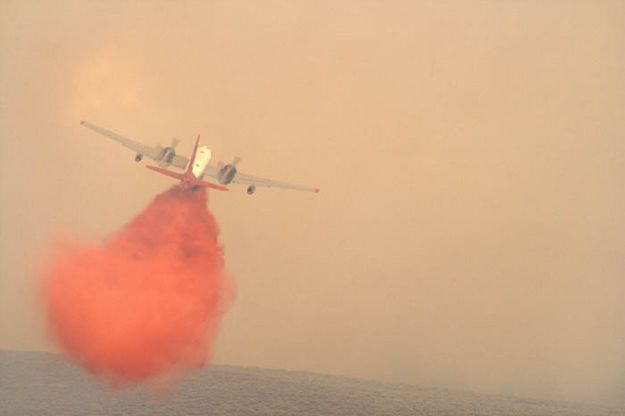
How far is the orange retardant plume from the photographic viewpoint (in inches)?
813

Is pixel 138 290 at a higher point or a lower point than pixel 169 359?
higher

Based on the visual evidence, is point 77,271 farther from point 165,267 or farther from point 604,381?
point 604,381

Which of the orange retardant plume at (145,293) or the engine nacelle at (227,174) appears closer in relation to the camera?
the orange retardant plume at (145,293)

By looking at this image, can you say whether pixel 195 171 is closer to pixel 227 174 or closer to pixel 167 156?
pixel 167 156

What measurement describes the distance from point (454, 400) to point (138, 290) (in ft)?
61.0

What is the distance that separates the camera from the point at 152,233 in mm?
22250

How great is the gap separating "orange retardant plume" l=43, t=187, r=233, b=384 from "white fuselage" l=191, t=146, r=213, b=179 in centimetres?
80

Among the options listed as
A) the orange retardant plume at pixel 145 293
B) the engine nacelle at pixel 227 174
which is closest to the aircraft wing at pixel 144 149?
the orange retardant plume at pixel 145 293

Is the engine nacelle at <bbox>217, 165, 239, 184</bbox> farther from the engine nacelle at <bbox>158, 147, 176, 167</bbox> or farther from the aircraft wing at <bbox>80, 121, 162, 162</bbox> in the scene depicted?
the engine nacelle at <bbox>158, 147, 176, 167</bbox>

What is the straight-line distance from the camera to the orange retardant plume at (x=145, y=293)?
20641 millimetres

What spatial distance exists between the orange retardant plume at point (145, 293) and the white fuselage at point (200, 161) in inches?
31.3

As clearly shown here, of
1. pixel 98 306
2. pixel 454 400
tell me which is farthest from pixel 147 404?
pixel 454 400

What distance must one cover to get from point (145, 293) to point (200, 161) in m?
5.40

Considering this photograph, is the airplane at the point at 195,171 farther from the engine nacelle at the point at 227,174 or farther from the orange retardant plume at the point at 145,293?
the engine nacelle at the point at 227,174
